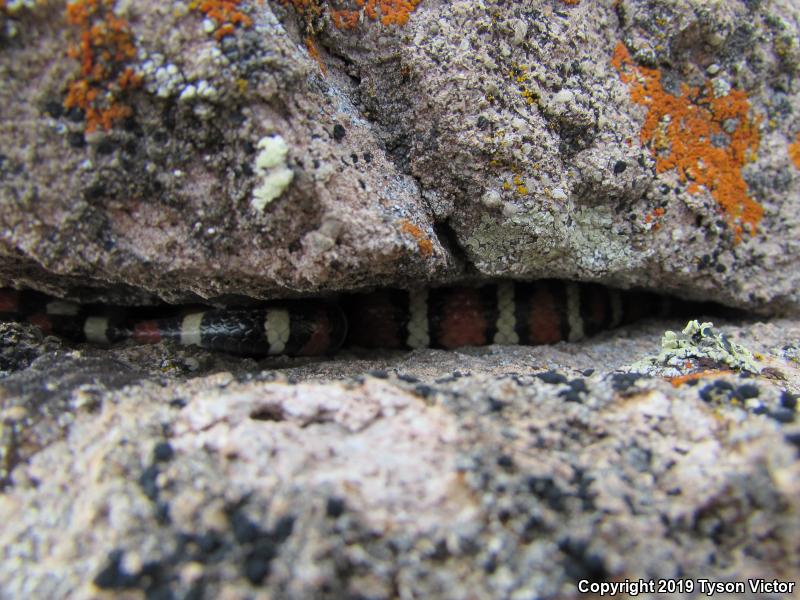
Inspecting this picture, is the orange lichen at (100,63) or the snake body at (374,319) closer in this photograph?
the orange lichen at (100,63)

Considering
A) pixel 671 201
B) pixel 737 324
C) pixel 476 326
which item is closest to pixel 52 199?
pixel 476 326

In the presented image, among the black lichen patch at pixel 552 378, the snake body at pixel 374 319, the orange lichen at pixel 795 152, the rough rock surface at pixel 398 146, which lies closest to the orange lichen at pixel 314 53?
the rough rock surface at pixel 398 146

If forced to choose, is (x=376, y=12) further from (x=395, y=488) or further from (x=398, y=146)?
(x=395, y=488)

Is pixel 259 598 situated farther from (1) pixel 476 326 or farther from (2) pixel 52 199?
(1) pixel 476 326

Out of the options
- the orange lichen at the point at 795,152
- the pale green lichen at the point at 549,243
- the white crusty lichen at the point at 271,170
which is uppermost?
the orange lichen at the point at 795,152

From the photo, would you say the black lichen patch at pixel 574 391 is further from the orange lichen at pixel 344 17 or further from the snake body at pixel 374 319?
the orange lichen at pixel 344 17

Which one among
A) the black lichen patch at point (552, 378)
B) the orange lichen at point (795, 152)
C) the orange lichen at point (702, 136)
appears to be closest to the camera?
the black lichen patch at point (552, 378)
